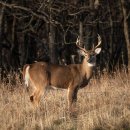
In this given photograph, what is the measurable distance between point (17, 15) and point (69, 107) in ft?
28.6

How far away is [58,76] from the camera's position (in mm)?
12664

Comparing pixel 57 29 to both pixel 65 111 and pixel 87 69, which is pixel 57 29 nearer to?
pixel 87 69

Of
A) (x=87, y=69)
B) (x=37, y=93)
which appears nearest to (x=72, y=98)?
(x=37, y=93)

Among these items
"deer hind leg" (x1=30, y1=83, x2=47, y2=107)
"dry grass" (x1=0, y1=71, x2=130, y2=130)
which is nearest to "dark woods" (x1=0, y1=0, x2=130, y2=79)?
"deer hind leg" (x1=30, y1=83, x2=47, y2=107)

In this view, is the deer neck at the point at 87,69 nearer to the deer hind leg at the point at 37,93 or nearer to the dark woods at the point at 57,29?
the deer hind leg at the point at 37,93

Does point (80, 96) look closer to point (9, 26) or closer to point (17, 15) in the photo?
point (17, 15)

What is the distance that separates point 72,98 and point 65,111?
149 centimetres

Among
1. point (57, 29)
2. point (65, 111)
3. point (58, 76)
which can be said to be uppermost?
point (57, 29)

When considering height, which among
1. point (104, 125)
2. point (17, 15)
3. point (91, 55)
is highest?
point (17, 15)

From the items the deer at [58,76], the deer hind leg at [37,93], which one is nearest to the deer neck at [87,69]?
the deer at [58,76]

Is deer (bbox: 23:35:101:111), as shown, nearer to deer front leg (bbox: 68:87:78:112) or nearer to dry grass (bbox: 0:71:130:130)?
deer front leg (bbox: 68:87:78:112)

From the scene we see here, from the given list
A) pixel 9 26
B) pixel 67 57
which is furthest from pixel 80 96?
pixel 67 57

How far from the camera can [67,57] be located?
77.8 ft

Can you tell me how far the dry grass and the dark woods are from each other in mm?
4207
